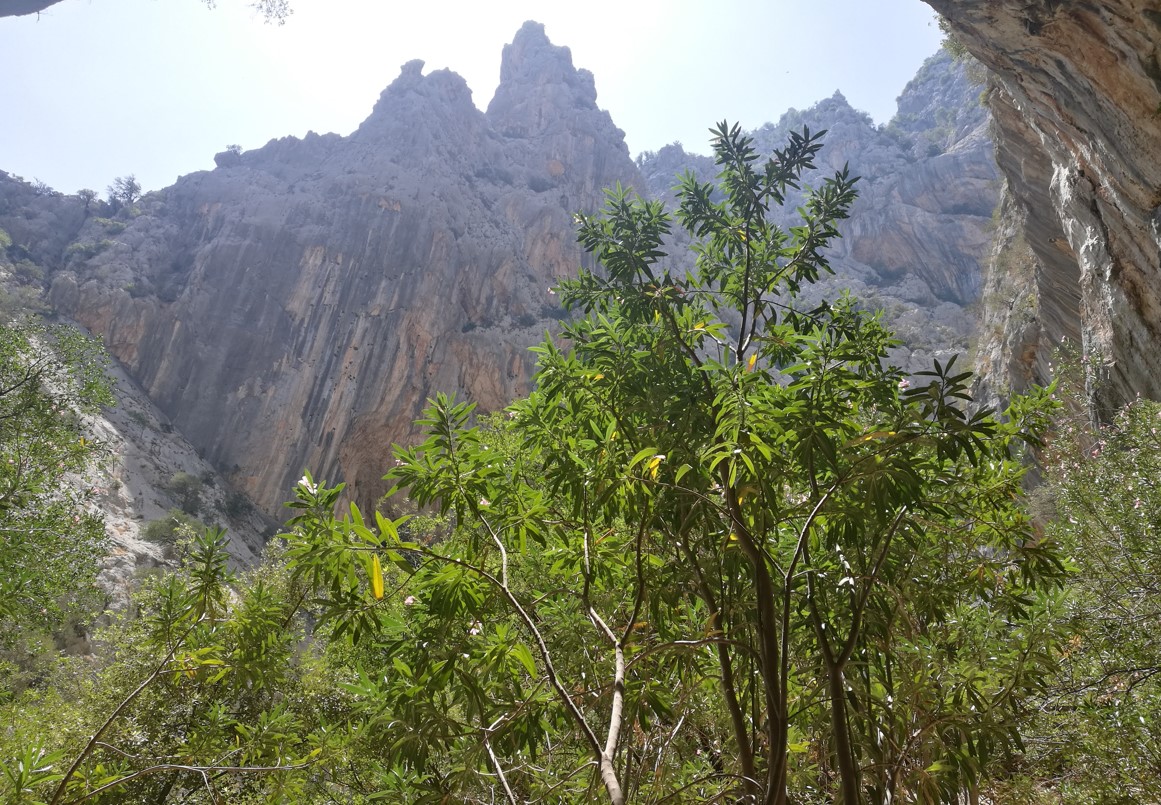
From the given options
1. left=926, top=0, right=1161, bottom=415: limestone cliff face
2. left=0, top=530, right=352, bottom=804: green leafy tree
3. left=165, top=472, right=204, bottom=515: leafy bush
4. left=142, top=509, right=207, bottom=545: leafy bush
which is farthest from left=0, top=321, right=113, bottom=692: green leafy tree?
left=165, top=472, right=204, bottom=515: leafy bush

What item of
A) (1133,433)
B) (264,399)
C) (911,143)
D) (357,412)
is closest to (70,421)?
(1133,433)

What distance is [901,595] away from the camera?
257 centimetres

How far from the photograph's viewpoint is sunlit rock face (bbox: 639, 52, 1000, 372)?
4503 cm

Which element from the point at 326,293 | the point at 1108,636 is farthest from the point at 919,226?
the point at 1108,636

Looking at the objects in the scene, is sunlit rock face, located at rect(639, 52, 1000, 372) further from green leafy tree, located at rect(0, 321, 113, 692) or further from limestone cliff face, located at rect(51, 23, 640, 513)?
green leafy tree, located at rect(0, 321, 113, 692)

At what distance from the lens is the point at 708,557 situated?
263 centimetres

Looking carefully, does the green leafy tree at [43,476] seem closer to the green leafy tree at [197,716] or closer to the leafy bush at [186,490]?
→ the green leafy tree at [197,716]

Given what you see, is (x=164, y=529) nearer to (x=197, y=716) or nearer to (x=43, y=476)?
(x=43, y=476)

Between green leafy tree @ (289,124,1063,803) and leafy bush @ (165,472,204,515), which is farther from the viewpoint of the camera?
leafy bush @ (165,472,204,515)

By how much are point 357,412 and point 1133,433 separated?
29939 millimetres

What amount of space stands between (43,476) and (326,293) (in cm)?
2849

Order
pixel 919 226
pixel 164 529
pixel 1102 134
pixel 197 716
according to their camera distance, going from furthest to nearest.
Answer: pixel 919 226, pixel 164 529, pixel 1102 134, pixel 197 716

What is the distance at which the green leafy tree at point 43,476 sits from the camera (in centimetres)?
668

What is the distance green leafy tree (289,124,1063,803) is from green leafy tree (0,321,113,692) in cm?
625
